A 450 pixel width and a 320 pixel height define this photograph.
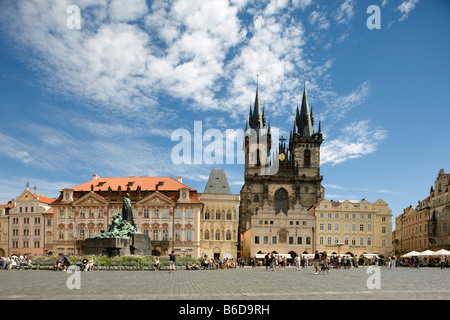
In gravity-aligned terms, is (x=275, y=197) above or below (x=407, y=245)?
above

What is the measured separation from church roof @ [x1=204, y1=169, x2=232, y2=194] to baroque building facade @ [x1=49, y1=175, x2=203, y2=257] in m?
5.26

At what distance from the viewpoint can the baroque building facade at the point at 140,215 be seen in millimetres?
62969

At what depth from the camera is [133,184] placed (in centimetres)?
6750

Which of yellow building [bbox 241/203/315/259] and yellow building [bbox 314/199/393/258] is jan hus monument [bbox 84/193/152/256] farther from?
yellow building [bbox 314/199/393/258]

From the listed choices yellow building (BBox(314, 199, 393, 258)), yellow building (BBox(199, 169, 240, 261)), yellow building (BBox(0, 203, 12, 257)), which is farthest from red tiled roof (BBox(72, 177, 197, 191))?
yellow building (BBox(314, 199, 393, 258))

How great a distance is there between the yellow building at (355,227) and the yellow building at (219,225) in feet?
43.7

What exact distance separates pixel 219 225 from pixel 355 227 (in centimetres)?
2140

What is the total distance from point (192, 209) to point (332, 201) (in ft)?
80.5

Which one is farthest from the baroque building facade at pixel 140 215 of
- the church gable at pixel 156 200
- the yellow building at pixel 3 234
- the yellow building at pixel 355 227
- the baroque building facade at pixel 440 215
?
the baroque building facade at pixel 440 215

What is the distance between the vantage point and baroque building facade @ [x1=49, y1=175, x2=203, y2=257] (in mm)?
62969

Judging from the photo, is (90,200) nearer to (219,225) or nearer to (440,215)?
(219,225)
